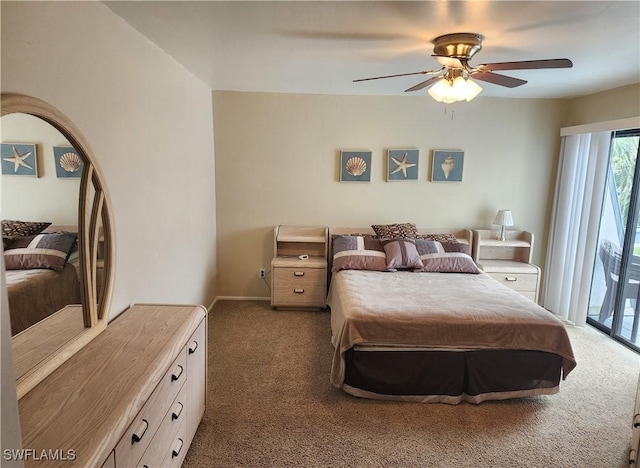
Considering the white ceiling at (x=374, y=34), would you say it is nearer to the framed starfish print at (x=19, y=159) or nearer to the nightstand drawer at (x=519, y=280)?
the framed starfish print at (x=19, y=159)

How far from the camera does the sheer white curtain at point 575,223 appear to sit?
3.80 meters

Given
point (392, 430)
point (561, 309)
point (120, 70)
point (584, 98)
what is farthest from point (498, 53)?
point (561, 309)

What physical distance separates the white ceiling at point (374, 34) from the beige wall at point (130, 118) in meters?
0.20

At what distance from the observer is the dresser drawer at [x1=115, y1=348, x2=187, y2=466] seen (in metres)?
1.34

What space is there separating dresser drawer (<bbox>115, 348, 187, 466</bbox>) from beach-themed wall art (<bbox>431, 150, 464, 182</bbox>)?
3.36 m

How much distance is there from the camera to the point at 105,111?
1.96 metres

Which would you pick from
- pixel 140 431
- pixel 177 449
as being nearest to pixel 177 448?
pixel 177 449

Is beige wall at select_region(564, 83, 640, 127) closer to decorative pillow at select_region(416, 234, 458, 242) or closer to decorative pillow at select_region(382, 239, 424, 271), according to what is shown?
decorative pillow at select_region(416, 234, 458, 242)

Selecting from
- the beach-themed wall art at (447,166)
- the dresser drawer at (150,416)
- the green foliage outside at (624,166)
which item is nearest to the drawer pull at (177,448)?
the dresser drawer at (150,416)

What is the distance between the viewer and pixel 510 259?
4480 mm

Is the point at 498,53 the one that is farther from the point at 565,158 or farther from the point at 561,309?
the point at 561,309

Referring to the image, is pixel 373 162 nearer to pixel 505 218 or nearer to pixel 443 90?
pixel 505 218

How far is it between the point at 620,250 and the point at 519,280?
0.92 m

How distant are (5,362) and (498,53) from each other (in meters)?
3.02
